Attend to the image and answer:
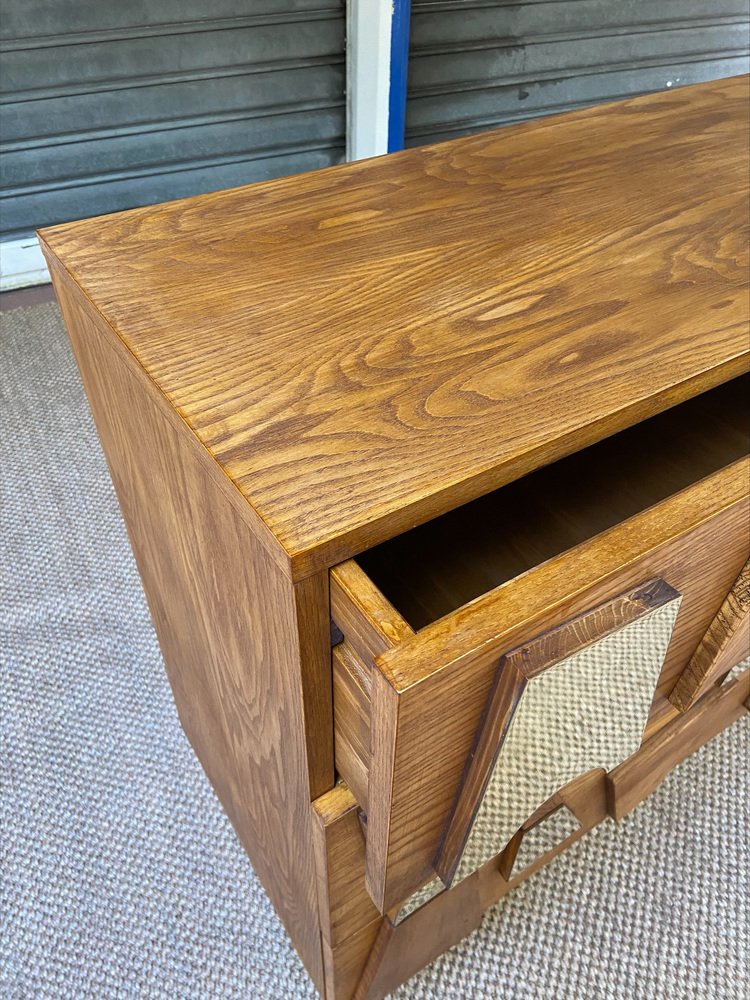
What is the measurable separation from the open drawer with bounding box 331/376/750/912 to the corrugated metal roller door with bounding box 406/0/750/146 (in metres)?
1.50

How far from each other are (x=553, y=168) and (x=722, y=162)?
0.15 meters

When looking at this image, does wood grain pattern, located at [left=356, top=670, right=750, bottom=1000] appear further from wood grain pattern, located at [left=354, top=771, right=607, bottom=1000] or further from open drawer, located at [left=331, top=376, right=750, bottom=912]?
open drawer, located at [left=331, top=376, right=750, bottom=912]

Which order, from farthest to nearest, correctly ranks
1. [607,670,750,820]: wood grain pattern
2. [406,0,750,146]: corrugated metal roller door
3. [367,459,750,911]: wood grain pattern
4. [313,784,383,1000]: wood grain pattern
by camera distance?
[406,0,750,146]: corrugated metal roller door < [607,670,750,820]: wood grain pattern < [313,784,383,1000]: wood grain pattern < [367,459,750,911]: wood grain pattern

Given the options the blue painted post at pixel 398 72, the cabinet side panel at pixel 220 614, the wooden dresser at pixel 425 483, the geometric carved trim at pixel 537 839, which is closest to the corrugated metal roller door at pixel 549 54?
the blue painted post at pixel 398 72

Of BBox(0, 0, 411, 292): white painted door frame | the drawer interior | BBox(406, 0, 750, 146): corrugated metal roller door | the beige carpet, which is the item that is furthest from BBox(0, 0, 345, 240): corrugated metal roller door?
the drawer interior

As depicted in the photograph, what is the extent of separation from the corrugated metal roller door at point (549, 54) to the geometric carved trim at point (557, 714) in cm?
159

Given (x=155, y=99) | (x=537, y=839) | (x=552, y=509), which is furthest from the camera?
(x=155, y=99)

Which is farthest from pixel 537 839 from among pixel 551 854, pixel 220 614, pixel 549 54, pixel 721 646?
pixel 549 54

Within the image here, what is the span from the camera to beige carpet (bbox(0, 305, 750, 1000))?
66 cm

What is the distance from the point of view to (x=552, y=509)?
0.55 metres

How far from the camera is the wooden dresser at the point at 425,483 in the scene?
33cm

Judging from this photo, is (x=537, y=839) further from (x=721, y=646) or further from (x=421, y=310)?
(x=421, y=310)

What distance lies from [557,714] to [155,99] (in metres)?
1.51

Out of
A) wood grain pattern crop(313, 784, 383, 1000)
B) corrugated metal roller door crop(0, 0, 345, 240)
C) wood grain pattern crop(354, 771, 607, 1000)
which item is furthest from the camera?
corrugated metal roller door crop(0, 0, 345, 240)
